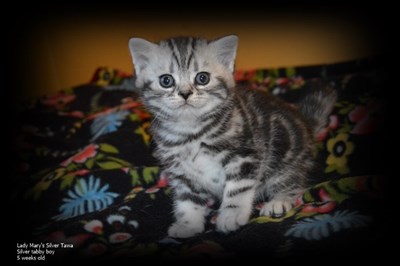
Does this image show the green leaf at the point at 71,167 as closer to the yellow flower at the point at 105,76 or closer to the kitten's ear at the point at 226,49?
the kitten's ear at the point at 226,49

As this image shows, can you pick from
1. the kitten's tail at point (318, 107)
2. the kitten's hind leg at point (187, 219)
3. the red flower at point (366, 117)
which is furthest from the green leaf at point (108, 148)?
the red flower at point (366, 117)

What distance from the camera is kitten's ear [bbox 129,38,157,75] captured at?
1.26 m

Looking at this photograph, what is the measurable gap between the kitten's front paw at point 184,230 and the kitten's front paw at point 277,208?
0.66 feet

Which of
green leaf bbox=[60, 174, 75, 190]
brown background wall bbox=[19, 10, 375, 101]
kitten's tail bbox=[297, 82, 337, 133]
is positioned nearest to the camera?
green leaf bbox=[60, 174, 75, 190]

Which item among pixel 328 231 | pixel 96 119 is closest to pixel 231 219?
pixel 328 231

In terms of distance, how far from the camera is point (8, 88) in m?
2.03

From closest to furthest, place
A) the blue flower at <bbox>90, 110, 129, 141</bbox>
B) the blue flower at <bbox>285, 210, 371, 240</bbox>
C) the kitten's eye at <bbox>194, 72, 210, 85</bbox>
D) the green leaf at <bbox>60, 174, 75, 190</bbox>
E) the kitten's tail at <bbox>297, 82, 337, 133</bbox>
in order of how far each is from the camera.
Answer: the blue flower at <bbox>285, 210, 371, 240</bbox> → the kitten's eye at <bbox>194, 72, 210, 85</bbox> → the green leaf at <bbox>60, 174, 75, 190</bbox> → the kitten's tail at <bbox>297, 82, 337, 133</bbox> → the blue flower at <bbox>90, 110, 129, 141</bbox>

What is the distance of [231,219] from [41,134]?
115cm

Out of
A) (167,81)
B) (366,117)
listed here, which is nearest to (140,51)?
(167,81)

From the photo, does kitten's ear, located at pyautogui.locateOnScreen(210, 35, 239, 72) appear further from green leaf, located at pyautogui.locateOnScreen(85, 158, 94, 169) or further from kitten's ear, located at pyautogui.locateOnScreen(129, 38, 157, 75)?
green leaf, located at pyautogui.locateOnScreen(85, 158, 94, 169)

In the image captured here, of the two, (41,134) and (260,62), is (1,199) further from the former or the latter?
(260,62)

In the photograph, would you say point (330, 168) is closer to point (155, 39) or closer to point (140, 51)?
point (140, 51)

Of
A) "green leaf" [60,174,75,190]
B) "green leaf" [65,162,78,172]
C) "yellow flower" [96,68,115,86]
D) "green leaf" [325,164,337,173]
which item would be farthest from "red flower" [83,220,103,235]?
"yellow flower" [96,68,115,86]

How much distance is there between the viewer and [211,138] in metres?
1.20
